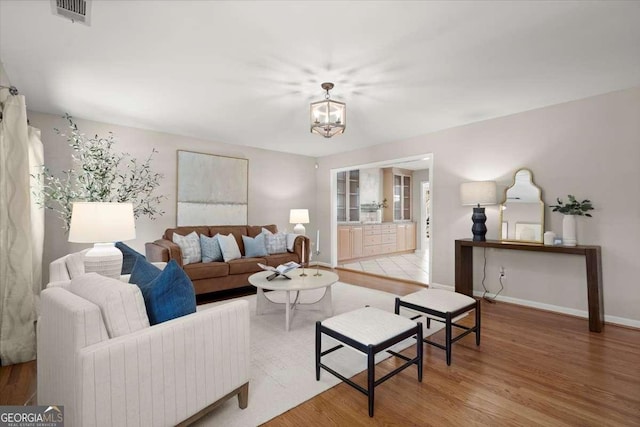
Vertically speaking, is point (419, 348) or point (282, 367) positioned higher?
point (419, 348)

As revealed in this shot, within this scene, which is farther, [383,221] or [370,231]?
[383,221]

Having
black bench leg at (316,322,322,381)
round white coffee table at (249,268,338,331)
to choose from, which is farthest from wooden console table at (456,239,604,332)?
black bench leg at (316,322,322,381)

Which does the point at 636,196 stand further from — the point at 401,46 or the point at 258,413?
the point at 258,413

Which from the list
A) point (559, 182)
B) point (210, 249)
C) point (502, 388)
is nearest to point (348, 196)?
point (210, 249)

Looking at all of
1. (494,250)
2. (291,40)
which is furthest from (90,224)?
(494,250)

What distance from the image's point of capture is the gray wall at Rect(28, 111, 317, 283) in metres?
3.69

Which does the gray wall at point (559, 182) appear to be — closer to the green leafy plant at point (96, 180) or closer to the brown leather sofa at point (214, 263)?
the brown leather sofa at point (214, 263)

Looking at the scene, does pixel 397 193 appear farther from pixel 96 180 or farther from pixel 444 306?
pixel 96 180

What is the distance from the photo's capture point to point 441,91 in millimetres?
2998

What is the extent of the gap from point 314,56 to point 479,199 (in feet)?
8.97

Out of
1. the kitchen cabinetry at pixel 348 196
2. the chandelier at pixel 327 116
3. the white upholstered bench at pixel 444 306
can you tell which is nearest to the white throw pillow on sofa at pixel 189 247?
the chandelier at pixel 327 116

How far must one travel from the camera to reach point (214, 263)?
155 inches

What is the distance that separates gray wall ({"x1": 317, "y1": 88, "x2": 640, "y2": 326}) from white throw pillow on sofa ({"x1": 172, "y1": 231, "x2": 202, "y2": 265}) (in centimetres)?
354

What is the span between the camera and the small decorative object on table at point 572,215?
317 centimetres
